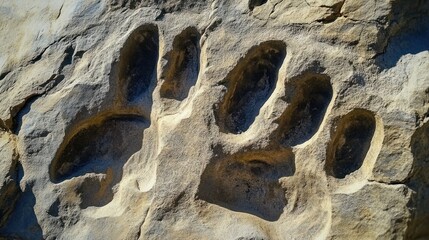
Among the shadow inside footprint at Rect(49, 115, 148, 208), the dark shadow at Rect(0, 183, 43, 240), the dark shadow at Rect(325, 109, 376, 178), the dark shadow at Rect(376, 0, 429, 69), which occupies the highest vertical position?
the dark shadow at Rect(376, 0, 429, 69)

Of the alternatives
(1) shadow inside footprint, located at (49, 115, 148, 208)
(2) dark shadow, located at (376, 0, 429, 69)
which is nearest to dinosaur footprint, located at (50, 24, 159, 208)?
(1) shadow inside footprint, located at (49, 115, 148, 208)

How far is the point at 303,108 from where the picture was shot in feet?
4.02

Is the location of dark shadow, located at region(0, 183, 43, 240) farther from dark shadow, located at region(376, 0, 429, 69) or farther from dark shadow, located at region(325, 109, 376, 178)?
dark shadow, located at region(376, 0, 429, 69)

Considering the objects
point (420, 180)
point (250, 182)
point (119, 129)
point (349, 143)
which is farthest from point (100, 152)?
point (420, 180)

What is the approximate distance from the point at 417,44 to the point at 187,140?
1.42 ft

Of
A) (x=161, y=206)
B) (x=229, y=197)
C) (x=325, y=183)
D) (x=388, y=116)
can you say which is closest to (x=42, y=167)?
(x=161, y=206)

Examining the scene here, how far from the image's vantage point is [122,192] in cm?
125

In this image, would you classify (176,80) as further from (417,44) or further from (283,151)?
(417,44)

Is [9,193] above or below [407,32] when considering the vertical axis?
below

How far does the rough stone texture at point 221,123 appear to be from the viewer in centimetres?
117

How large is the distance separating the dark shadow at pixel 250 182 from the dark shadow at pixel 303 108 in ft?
0.11

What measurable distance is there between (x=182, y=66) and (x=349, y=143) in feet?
1.10

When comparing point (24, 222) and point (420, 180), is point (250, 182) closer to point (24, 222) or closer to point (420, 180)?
point (420, 180)

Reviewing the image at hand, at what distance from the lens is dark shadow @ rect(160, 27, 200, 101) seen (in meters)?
1.28
